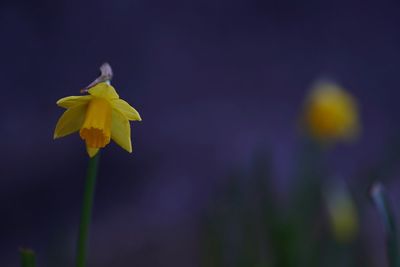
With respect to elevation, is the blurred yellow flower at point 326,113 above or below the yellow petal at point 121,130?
above

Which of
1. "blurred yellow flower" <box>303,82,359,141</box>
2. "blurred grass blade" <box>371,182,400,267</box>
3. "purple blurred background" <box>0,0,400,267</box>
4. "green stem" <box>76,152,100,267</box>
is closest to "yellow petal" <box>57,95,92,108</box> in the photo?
"green stem" <box>76,152,100,267</box>

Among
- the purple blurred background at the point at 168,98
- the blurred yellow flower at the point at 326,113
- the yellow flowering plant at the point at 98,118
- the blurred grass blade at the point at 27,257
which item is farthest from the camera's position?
the purple blurred background at the point at 168,98

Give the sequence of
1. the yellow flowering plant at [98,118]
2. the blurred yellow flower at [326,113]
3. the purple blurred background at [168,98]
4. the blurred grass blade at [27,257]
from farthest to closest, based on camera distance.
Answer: the purple blurred background at [168,98] → the blurred yellow flower at [326,113] → the yellow flowering plant at [98,118] → the blurred grass blade at [27,257]

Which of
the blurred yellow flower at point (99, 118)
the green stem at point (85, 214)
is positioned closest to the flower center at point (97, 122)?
the blurred yellow flower at point (99, 118)

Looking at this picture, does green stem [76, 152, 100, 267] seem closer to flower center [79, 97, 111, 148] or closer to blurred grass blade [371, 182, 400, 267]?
flower center [79, 97, 111, 148]

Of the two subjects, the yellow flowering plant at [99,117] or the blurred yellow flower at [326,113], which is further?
the blurred yellow flower at [326,113]

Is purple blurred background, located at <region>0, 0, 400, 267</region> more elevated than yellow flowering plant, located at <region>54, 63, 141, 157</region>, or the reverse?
purple blurred background, located at <region>0, 0, 400, 267</region>

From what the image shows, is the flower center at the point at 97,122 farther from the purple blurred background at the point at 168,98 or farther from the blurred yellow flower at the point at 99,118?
the purple blurred background at the point at 168,98

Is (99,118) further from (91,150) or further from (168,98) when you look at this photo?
(168,98)
